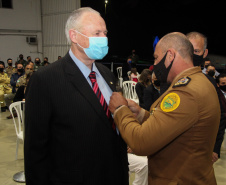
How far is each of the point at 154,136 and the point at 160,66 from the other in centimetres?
44

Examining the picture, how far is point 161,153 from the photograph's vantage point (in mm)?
1277

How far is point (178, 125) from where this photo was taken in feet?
3.75

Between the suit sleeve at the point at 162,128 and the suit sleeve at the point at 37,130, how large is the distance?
1.50 feet

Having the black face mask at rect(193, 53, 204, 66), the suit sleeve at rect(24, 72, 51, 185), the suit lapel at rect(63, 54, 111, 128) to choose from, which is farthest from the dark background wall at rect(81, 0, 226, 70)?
the suit sleeve at rect(24, 72, 51, 185)

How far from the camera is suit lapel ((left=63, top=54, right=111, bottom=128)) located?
1272 mm

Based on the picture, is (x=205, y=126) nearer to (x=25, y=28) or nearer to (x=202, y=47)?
(x=202, y=47)

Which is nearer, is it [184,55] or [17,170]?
[184,55]

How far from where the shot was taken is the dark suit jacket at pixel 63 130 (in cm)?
121

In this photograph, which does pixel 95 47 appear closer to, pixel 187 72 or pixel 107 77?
pixel 107 77

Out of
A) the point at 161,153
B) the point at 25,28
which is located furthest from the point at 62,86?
the point at 25,28

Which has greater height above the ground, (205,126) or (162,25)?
(162,25)

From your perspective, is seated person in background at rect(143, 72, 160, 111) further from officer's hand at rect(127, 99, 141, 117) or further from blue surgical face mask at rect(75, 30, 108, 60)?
blue surgical face mask at rect(75, 30, 108, 60)

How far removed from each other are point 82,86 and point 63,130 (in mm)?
261

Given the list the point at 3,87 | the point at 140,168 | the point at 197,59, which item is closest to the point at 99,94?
the point at 197,59
